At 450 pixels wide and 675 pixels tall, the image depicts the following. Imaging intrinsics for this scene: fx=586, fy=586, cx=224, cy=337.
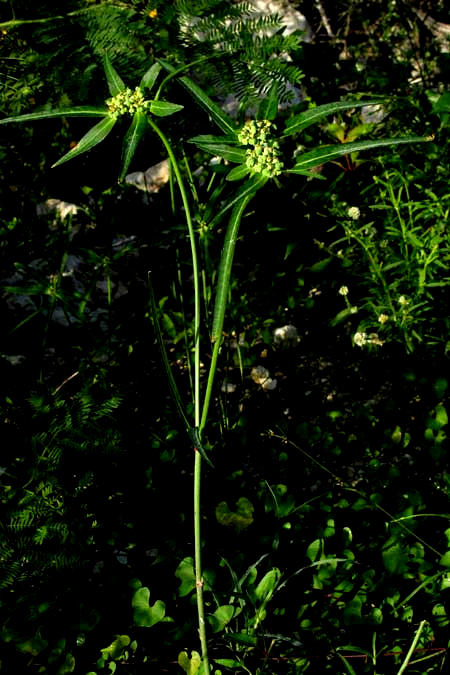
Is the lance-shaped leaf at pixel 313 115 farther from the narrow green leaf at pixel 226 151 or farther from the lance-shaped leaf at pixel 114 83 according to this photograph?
the lance-shaped leaf at pixel 114 83

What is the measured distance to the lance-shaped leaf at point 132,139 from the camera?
132 centimetres

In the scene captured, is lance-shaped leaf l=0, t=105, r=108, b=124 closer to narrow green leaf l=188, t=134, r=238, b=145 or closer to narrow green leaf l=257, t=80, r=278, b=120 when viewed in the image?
narrow green leaf l=188, t=134, r=238, b=145

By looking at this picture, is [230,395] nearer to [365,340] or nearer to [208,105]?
[365,340]

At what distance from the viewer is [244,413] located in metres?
2.42

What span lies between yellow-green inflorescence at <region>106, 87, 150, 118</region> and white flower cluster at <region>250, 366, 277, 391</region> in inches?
55.5

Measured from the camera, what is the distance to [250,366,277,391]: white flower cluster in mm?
2564

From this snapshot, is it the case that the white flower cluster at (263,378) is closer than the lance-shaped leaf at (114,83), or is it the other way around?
the lance-shaped leaf at (114,83)

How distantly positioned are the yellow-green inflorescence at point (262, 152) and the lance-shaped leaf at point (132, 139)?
231mm

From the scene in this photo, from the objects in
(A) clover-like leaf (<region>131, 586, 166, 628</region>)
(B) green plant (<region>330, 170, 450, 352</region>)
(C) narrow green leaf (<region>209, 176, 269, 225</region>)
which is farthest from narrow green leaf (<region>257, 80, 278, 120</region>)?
(A) clover-like leaf (<region>131, 586, 166, 628</region>)

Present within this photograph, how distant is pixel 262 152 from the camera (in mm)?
1366

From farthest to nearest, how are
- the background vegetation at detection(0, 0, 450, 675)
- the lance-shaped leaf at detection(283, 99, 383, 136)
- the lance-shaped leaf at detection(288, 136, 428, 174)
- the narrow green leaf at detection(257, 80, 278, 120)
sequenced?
the background vegetation at detection(0, 0, 450, 675) < the narrow green leaf at detection(257, 80, 278, 120) < the lance-shaped leaf at detection(283, 99, 383, 136) < the lance-shaped leaf at detection(288, 136, 428, 174)

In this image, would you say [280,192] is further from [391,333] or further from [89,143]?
[89,143]

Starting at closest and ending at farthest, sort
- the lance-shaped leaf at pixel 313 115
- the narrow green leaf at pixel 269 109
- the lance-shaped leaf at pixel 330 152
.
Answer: the lance-shaped leaf at pixel 330 152
the lance-shaped leaf at pixel 313 115
the narrow green leaf at pixel 269 109

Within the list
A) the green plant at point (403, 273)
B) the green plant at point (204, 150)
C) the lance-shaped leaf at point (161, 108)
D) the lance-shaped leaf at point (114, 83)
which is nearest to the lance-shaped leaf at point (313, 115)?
the green plant at point (204, 150)
